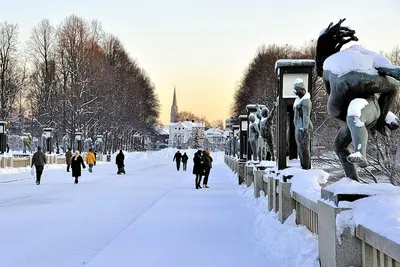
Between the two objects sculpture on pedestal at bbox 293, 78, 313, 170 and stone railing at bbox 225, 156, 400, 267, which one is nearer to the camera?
stone railing at bbox 225, 156, 400, 267

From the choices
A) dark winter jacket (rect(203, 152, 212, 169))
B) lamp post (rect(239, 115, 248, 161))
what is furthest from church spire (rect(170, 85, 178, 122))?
dark winter jacket (rect(203, 152, 212, 169))

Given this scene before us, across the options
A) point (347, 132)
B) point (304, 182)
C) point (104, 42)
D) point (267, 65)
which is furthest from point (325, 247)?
point (104, 42)

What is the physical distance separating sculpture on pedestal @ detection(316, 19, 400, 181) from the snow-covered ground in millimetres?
1344

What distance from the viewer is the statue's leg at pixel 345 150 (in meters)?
5.44

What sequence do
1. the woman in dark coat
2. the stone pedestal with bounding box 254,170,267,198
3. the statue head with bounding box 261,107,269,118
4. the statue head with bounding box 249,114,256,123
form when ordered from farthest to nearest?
the statue head with bounding box 249,114,256,123, the woman in dark coat, the statue head with bounding box 261,107,269,118, the stone pedestal with bounding box 254,170,267,198

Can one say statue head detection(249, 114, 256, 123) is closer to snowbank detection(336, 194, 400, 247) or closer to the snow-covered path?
the snow-covered path

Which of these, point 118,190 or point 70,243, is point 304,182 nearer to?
point 70,243

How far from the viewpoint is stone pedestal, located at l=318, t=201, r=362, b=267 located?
4328mm

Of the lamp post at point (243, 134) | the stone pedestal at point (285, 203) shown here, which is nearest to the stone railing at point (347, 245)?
the stone pedestal at point (285, 203)

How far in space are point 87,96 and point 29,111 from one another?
1832cm

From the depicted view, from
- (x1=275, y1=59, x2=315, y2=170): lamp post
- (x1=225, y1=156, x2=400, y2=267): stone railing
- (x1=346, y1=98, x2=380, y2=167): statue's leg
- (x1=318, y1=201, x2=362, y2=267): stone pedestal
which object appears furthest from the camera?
(x1=275, y1=59, x2=315, y2=170): lamp post

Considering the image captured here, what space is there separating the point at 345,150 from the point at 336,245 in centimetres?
144

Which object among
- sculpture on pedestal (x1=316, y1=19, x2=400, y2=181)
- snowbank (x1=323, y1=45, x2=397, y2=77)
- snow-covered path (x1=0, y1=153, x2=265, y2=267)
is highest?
snowbank (x1=323, y1=45, x2=397, y2=77)

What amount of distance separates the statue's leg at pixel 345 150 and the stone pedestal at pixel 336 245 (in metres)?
0.68
